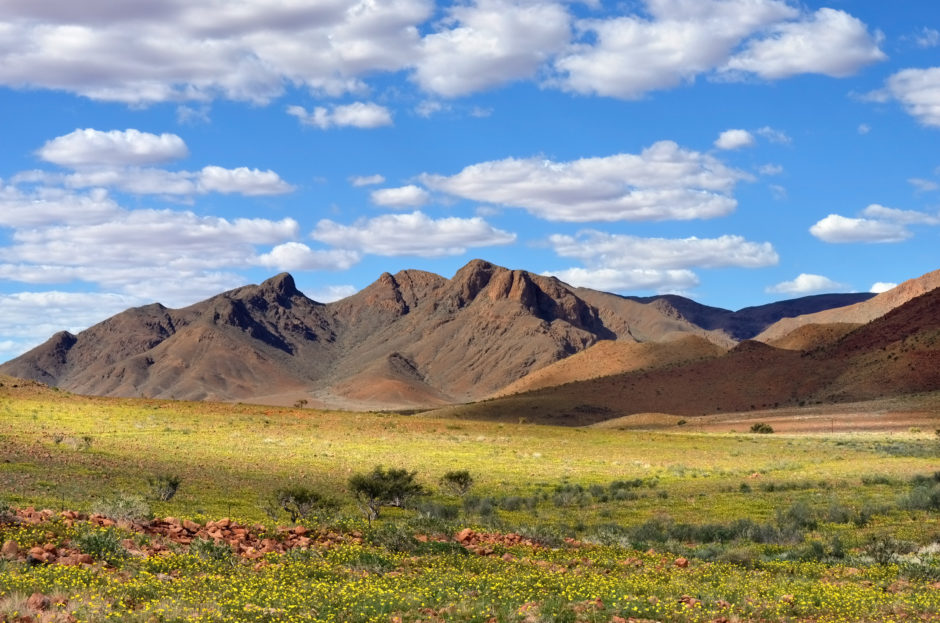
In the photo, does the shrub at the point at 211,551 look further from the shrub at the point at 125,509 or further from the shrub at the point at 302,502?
the shrub at the point at 302,502

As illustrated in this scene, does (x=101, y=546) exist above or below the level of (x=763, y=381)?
below

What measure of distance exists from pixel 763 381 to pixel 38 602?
106 m

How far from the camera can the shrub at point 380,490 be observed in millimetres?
25969

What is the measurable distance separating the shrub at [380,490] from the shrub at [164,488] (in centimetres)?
496

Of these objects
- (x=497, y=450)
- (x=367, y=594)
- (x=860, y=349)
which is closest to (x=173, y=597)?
(x=367, y=594)

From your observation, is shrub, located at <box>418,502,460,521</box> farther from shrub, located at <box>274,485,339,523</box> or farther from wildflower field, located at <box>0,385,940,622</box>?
shrub, located at <box>274,485,339,523</box>

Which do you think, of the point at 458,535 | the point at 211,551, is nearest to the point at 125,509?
the point at 211,551

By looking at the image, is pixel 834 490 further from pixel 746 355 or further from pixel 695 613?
pixel 746 355

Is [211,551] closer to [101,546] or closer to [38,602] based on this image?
[101,546]

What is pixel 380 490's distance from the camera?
26953mm

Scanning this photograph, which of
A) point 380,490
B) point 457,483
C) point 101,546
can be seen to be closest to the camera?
point 101,546

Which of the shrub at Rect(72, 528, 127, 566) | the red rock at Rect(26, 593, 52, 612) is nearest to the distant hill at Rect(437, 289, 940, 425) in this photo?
the shrub at Rect(72, 528, 127, 566)

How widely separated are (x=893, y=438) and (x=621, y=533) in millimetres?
43187

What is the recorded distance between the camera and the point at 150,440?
44500 mm
